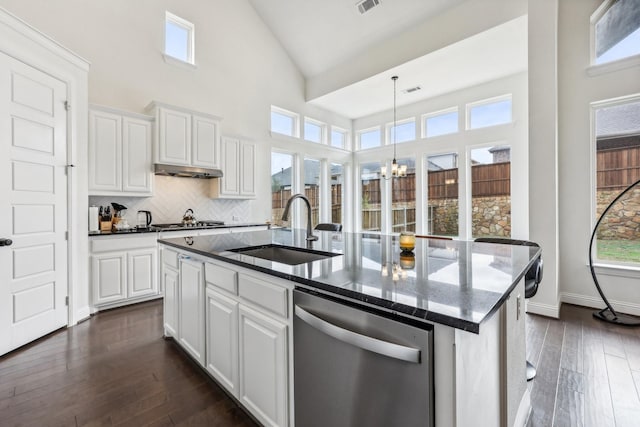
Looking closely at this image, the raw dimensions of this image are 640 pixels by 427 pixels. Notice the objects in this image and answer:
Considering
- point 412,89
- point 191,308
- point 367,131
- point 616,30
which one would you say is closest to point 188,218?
point 191,308

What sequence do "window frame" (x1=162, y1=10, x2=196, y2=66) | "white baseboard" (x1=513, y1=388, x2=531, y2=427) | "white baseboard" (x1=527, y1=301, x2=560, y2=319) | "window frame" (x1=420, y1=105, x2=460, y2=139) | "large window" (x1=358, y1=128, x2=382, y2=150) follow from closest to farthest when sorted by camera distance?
"white baseboard" (x1=513, y1=388, x2=531, y2=427), "white baseboard" (x1=527, y1=301, x2=560, y2=319), "window frame" (x1=162, y1=10, x2=196, y2=66), "window frame" (x1=420, y1=105, x2=460, y2=139), "large window" (x1=358, y1=128, x2=382, y2=150)

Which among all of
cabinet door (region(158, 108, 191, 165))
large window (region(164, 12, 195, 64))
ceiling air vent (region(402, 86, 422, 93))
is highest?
large window (region(164, 12, 195, 64))

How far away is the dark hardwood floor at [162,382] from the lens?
1671 millimetres

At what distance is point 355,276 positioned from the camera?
1.16 metres

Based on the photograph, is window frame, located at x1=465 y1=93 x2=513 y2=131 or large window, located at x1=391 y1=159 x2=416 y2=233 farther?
large window, located at x1=391 y1=159 x2=416 y2=233

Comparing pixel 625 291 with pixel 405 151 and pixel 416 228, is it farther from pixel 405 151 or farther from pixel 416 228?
pixel 405 151

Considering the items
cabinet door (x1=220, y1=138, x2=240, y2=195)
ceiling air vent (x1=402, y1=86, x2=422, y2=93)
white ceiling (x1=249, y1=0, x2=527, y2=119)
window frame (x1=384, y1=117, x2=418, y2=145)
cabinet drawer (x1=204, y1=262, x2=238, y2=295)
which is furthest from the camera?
window frame (x1=384, y1=117, x2=418, y2=145)

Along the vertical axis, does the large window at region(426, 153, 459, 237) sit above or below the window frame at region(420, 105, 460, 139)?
below

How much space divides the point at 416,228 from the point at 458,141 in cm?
192

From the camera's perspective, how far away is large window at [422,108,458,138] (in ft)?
18.7

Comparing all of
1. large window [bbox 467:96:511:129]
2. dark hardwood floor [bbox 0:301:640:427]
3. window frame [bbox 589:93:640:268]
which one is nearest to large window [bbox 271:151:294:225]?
dark hardwood floor [bbox 0:301:640:427]

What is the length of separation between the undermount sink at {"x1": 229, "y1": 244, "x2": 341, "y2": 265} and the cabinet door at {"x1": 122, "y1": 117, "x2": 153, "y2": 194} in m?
2.64

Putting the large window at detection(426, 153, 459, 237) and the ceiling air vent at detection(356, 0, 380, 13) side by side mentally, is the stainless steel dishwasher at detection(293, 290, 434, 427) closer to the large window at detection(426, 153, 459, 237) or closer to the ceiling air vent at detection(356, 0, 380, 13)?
the ceiling air vent at detection(356, 0, 380, 13)

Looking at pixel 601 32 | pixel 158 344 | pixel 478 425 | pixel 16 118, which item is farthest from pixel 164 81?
pixel 601 32
